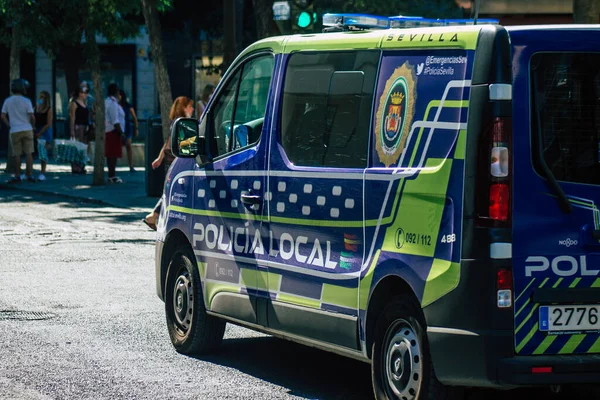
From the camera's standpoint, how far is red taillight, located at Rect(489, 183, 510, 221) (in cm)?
560

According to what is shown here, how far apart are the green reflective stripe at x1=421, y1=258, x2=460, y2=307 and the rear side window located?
0.62m

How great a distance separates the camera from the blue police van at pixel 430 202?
5.62m

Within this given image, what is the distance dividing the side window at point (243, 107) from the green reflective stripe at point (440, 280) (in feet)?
6.79

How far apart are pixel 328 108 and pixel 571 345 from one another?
6.21ft

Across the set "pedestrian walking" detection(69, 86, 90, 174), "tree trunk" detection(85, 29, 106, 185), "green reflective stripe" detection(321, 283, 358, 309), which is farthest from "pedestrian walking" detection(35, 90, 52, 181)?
"green reflective stripe" detection(321, 283, 358, 309)

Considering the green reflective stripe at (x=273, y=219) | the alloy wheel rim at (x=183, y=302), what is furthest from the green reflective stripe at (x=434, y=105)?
the alloy wheel rim at (x=183, y=302)

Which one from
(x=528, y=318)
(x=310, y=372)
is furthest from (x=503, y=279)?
(x=310, y=372)

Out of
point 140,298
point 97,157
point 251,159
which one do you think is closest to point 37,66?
point 97,157

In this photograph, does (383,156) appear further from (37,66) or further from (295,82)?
(37,66)

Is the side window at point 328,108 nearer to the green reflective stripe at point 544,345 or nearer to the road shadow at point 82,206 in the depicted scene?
the green reflective stripe at point 544,345

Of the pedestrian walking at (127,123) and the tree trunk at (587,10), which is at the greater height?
the tree trunk at (587,10)

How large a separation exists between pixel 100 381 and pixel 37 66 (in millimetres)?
34515

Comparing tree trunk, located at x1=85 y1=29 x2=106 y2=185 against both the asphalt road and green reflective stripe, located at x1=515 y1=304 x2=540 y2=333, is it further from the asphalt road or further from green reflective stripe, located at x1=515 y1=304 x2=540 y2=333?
green reflective stripe, located at x1=515 y1=304 x2=540 y2=333

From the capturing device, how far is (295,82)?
7.26 metres
